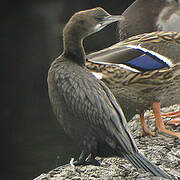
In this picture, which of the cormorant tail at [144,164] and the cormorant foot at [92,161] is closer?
the cormorant tail at [144,164]

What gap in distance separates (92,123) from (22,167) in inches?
152

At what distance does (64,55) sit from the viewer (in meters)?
2.26

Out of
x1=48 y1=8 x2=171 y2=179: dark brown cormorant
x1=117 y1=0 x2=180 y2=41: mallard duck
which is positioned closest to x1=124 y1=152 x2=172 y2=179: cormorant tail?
x1=48 y1=8 x2=171 y2=179: dark brown cormorant

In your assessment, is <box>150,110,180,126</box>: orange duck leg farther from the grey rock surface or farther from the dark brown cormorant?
the dark brown cormorant

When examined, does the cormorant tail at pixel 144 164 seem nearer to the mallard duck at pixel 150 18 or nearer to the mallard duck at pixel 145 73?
the mallard duck at pixel 145 73

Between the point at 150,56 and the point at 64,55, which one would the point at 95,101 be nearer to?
the point at 64,55

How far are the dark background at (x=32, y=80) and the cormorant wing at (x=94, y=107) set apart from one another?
11.1 ft

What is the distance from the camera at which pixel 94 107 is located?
6.89 feet

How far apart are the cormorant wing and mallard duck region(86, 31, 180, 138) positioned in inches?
17.8

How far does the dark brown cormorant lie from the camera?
2.07 metres

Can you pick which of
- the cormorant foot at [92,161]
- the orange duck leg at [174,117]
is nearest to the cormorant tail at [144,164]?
the cormorant foot at [92,161]

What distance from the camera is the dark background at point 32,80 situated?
19.5ft

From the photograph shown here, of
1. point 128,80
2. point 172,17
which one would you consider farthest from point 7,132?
point 128,80

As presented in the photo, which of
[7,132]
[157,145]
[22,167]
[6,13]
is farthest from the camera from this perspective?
[6,13]
